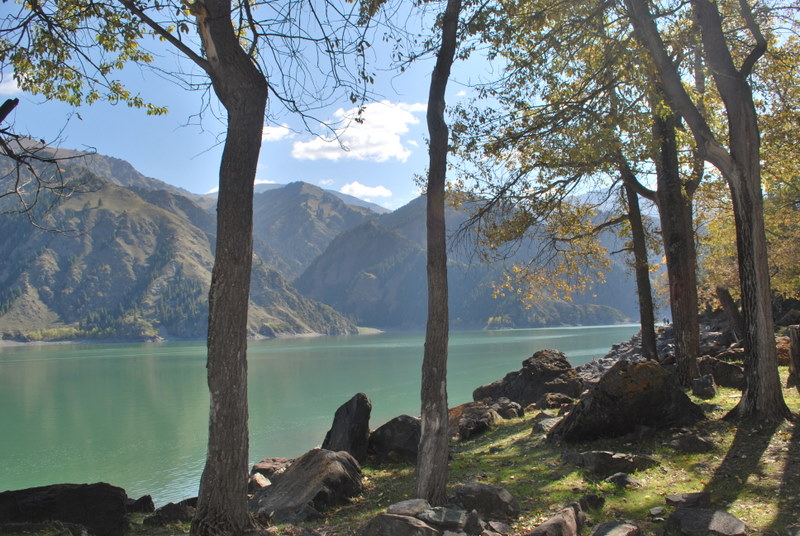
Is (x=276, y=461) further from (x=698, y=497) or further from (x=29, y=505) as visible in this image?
(x=698, y=497)

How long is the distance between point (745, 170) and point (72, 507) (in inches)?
457

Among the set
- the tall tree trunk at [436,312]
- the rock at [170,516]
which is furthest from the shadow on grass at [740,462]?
the rock at [170,516]

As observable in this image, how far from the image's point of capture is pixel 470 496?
6648 mm

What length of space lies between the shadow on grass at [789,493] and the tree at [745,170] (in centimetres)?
118

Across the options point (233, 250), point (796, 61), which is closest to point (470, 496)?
point (233, 250)

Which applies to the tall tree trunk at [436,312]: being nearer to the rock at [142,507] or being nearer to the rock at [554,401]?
the rock at [142,507]

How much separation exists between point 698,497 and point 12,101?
27.0ft

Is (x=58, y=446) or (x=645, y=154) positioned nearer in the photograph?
(x=645, y=154)

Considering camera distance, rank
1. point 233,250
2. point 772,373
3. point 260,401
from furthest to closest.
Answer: point 260,401
point 772,373
point 233,250

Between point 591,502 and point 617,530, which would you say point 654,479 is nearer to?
point 591,502

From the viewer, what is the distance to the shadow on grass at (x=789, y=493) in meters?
5.55

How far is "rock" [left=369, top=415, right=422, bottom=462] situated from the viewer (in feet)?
37.9

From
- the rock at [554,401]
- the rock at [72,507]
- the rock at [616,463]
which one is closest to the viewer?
the rock at [616,463]

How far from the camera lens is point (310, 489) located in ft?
27.8
